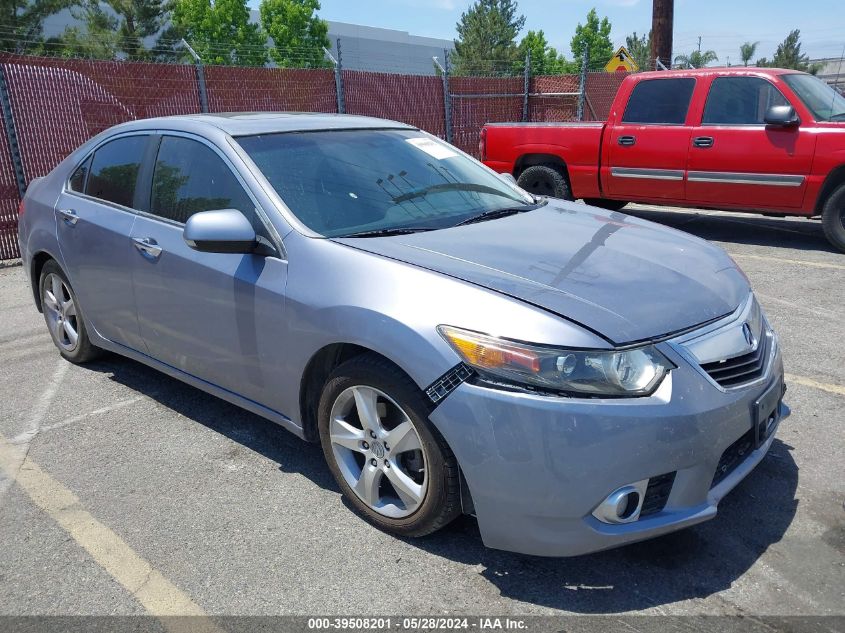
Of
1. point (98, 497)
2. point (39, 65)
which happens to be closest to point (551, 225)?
point (98, 497)

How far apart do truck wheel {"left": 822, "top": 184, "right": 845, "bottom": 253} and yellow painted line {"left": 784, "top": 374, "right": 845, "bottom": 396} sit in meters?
4.02

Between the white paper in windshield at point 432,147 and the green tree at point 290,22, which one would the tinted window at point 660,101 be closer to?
the white paper in windshield at point 432,147

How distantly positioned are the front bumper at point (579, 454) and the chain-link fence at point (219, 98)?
8236 mm

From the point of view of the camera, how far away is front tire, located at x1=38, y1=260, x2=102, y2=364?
15.5ft

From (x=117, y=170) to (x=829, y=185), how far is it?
22.8 ft

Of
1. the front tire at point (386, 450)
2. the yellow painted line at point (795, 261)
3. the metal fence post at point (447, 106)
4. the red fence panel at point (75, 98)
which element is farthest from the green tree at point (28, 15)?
the front tire at point (386, 450)

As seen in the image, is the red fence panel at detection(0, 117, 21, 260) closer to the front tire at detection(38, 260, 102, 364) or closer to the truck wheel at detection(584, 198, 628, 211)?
the front tire at detection(38, 260, 102, 364)

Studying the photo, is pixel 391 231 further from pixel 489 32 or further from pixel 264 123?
pixel 489 32

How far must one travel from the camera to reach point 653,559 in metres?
2.74

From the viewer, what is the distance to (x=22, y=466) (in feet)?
12.1

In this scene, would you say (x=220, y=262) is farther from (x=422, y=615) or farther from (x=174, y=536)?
(x=422, y=615)

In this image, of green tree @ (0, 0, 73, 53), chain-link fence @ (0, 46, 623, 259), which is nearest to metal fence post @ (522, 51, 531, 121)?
chain-link fence @ (0, 46, 623, 259)

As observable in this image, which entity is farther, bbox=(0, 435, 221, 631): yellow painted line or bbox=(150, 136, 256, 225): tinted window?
bbox=(150, 136, 256, 225): tinted window

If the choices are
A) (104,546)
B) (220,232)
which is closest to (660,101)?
(220,232)
